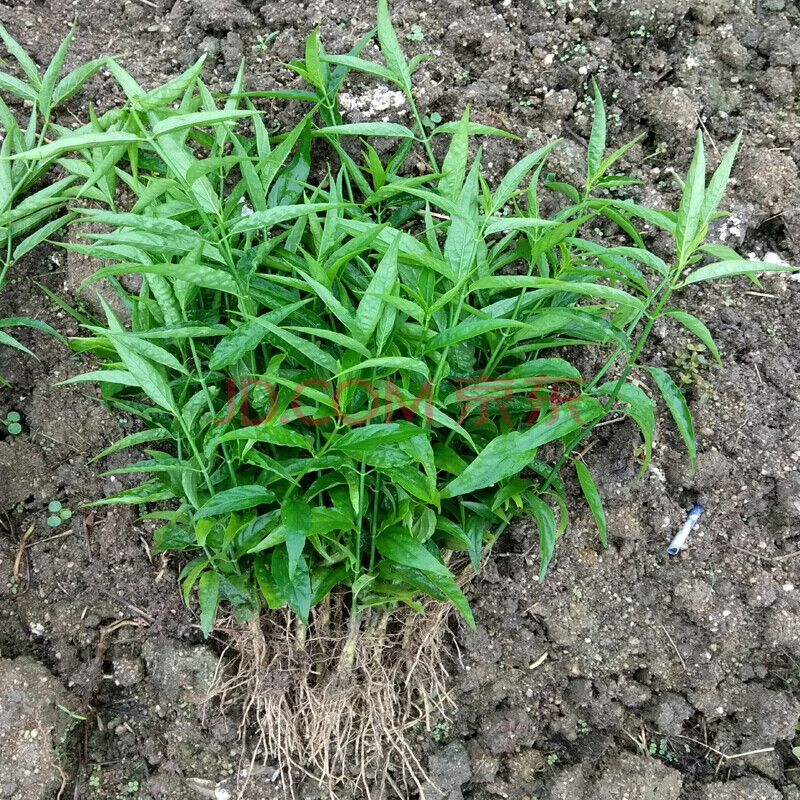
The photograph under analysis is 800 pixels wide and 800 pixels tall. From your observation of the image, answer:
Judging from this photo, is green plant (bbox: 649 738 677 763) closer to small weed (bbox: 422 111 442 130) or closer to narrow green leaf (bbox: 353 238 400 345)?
narrow green leaf (bbox: 353 238 400 345)

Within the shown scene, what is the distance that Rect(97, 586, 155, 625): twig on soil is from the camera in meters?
1.92

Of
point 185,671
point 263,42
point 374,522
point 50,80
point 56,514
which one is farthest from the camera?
point 263,42

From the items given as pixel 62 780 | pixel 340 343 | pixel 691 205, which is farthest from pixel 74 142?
pixel 62 780

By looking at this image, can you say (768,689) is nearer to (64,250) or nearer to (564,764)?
(564,764)

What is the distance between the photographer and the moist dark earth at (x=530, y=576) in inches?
73.9

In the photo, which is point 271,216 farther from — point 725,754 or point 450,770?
point 725,754

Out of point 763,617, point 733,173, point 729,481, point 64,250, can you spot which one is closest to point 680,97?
point 733,173

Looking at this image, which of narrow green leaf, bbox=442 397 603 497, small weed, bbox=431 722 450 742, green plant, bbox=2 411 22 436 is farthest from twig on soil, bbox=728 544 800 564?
green plant, bbox=2 411 22 436

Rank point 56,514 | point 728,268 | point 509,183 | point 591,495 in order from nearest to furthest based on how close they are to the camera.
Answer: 1. point 728,268
2. point 509,183
3. point 591,495
4. point 56,514

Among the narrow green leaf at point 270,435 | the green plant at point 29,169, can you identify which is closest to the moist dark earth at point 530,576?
the green plant at point 29,169

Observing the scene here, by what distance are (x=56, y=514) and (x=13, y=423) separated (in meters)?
0.29

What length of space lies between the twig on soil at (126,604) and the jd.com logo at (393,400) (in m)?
0.76

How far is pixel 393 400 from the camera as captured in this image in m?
1.34

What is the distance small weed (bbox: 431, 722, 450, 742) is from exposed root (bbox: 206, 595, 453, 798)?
0.05 meters
